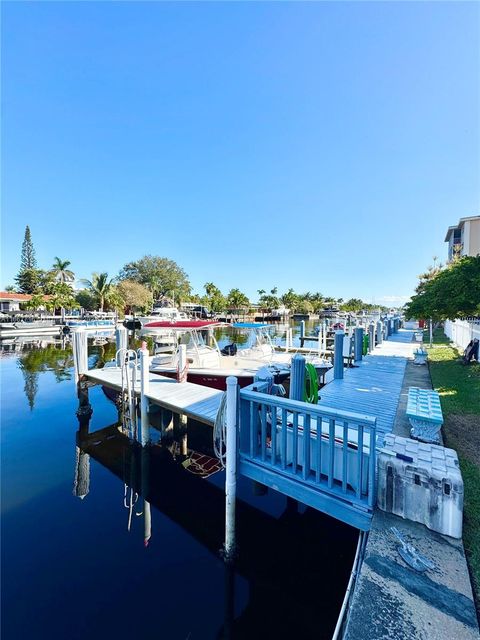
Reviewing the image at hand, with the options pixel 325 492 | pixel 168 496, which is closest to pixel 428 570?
pixel 325 492

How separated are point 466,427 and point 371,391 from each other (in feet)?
6.80

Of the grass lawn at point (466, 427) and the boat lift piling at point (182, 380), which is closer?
the grass lawn at point (466, 427)

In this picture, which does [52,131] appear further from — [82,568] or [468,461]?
[468,461]

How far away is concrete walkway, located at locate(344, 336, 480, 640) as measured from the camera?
1888 millimetres

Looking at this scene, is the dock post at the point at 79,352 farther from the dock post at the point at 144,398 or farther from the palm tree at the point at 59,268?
the palm tree at the point at 59,268

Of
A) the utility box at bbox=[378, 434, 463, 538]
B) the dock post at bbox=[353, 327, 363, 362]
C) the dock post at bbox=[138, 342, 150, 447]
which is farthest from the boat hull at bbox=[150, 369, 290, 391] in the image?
the utility box at bbox=[378, 434, 463, 538]

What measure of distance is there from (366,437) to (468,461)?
5.62 feet

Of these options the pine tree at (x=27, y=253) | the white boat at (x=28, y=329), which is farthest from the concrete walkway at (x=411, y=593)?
the pine tree at (x=27, y=253)

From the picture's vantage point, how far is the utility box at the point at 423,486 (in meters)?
2.66

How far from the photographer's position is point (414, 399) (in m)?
4.88

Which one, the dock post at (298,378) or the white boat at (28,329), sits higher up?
the dock post at (298,378)

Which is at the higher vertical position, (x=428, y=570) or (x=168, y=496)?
(x=428, y=570)

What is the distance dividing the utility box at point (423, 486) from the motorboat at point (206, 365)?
627 cm

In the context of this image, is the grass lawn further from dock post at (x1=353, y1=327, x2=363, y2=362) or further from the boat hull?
the boat hull
